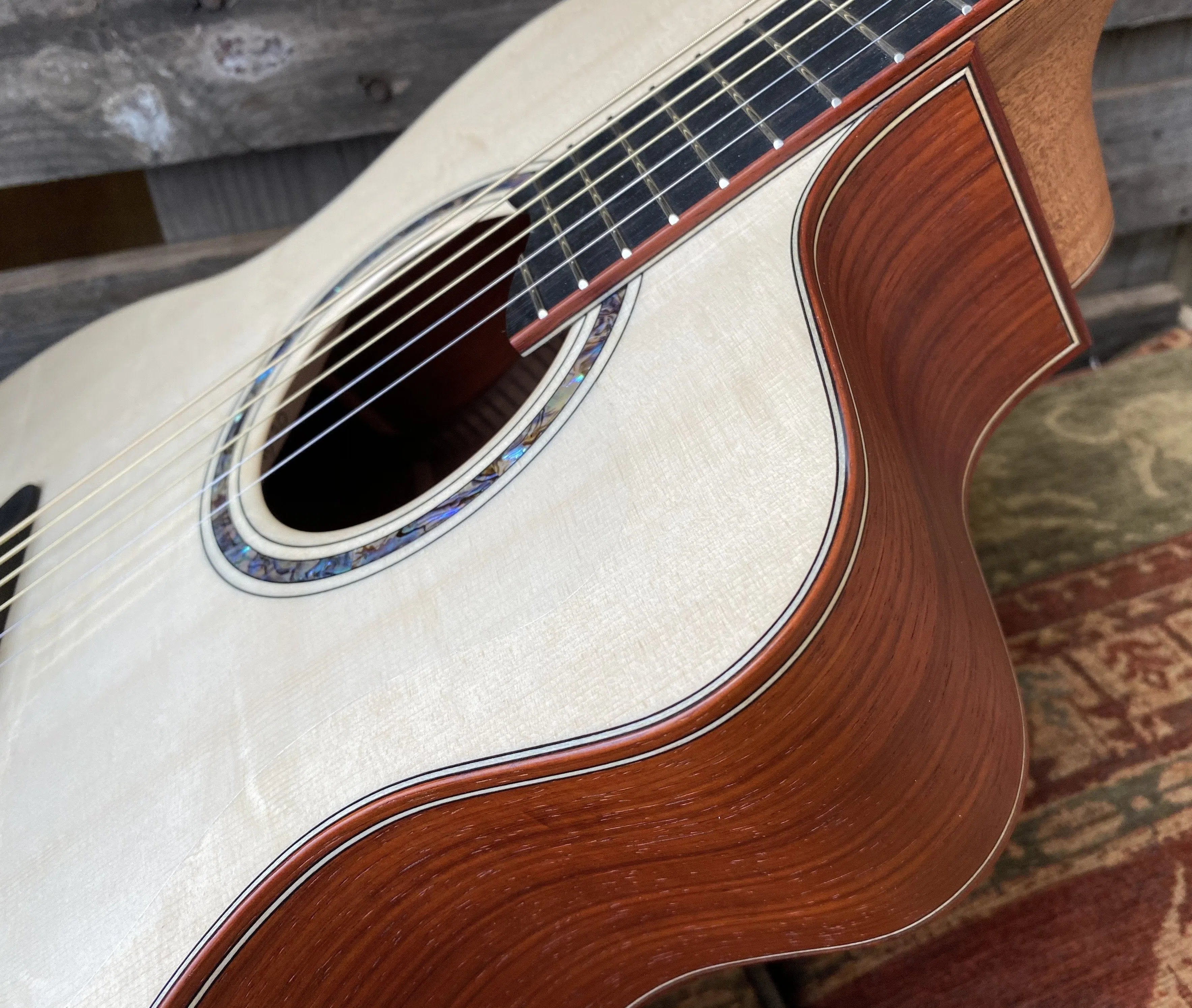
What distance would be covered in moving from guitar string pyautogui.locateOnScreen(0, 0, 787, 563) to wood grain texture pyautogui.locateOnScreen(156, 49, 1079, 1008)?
23cm

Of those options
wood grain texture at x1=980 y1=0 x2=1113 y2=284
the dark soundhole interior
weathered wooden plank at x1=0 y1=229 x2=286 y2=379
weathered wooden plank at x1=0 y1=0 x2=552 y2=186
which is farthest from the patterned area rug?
weathered wooden plank at x1=0 y1=229 x2=286 y2=379

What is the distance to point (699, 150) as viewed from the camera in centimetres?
60

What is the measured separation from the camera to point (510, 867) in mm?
489

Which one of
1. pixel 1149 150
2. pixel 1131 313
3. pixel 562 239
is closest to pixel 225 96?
pixel 562 239

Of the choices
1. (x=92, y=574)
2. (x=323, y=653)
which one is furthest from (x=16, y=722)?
(x=323, y=653)

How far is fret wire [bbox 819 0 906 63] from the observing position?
54 centimetres

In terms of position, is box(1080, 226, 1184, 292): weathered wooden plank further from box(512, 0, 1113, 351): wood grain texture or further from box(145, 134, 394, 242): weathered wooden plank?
box(145, 134, 394, 242): weathered wooden plank

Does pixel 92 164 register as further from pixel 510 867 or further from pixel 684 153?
pixel 510 867

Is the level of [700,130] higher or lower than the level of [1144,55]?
higher

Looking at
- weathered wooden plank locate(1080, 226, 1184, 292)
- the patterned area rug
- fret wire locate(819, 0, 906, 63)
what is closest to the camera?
fret wire locate(819, 0, 906, 63)

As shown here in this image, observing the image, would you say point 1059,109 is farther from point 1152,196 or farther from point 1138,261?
point 1138,261

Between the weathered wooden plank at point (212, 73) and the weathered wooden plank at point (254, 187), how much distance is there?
37mm

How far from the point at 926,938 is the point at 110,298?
104cm

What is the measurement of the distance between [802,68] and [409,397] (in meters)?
0.45
